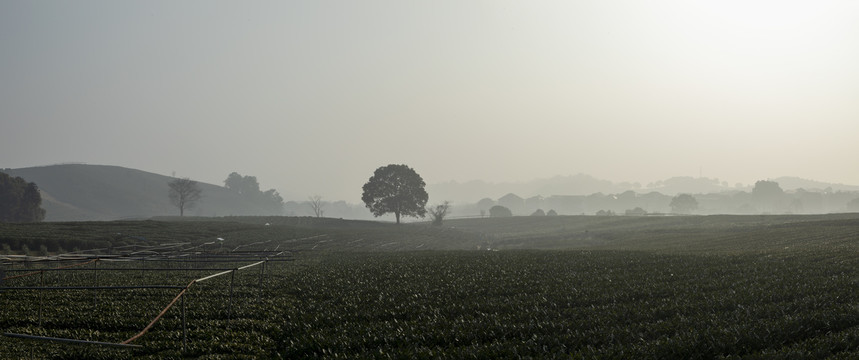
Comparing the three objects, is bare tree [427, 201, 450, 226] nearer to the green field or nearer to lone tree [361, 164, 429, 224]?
lone tree [361, 164, 429, 224]

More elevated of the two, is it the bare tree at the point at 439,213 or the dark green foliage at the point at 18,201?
the dark green foliage at the point at 18,201

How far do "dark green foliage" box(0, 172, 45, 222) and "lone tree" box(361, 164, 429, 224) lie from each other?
73253 millimetres

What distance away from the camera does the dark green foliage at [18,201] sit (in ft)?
330

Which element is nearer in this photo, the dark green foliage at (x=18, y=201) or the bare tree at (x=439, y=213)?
the dark green foliage at (x=18, y=201)

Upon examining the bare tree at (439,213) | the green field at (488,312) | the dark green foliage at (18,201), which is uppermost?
the dark green foliage at (18,201)

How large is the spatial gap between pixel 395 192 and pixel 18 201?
8354 centimetres

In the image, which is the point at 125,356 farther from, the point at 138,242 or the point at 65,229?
the point at 65,229

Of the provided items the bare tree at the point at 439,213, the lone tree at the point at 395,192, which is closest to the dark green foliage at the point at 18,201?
the lone tree at the point at 395,192

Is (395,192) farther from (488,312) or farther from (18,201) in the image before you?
(488,312)

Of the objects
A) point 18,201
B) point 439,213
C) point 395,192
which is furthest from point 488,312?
point 18,201

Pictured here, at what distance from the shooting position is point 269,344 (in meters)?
15.3

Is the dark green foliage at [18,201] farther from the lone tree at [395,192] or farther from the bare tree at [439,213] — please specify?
the bare tree at [439,213]

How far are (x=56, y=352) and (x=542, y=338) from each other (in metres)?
14.2

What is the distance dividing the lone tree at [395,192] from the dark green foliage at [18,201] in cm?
7325
